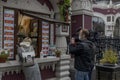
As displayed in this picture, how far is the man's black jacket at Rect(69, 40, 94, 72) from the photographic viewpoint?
5.00 meters

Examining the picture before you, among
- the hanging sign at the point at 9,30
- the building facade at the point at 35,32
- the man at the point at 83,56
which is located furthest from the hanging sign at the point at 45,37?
the man at the point at 83,56

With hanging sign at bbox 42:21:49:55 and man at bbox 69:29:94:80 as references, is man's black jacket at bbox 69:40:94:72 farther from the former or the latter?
hanging sign at bbox 42:21:49:55

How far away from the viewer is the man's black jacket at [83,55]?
4996mm

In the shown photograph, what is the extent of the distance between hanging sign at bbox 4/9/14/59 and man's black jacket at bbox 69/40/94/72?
2.46 metres

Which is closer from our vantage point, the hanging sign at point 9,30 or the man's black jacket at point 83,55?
the man's black jacket at point 83,55

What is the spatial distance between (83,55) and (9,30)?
2.71m

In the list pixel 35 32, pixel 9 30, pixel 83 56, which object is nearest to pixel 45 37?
pixel 35 32

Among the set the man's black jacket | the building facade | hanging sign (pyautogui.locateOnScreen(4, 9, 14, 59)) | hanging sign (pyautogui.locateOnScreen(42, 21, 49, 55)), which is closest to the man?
the man's black jacket

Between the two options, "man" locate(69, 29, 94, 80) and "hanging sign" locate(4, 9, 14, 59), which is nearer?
"man" locate(69, 29, 94, 80)

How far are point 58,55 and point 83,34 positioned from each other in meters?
2.89

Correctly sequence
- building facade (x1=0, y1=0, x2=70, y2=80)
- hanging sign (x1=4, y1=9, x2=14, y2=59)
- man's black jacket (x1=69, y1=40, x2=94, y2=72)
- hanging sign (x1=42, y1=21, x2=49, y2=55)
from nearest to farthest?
man's black jacket (x1=69, y1=40, x2=94, y2=72), building facade (x1=0, y1=0, x2=70, y2=80), hanging sign (x1=4, y1=9, x2=14, y2=59), hanging sign (x1=42, y1=21, x2=49, y2=55)

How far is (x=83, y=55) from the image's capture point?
16.6ft

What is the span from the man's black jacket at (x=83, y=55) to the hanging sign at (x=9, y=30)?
2.46 metres

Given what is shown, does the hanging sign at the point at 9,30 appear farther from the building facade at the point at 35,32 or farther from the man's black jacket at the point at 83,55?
the man's black jacket at the point at 83,55
